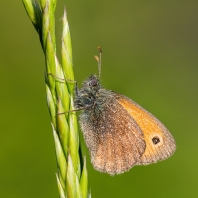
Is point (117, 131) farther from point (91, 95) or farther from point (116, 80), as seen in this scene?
point (116, 80)

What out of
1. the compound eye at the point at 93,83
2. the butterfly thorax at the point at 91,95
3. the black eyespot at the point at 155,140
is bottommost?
the black eyespot at the point at 155,140

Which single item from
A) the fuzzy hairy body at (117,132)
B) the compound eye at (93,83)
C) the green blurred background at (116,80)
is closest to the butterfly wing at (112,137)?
the fuzzy hairy body at (117,132)

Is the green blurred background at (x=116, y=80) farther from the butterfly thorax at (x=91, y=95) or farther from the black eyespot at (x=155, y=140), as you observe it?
the butterfly thorax at (x=91, y=95)

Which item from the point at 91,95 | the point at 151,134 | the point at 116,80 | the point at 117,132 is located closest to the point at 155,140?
the point at 151,134

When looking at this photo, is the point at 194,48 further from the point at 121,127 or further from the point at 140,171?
the point at 121,127

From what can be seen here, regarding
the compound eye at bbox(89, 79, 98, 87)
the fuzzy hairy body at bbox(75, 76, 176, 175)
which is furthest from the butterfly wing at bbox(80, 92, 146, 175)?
the compound eye at bbox(89, 79, 98, 87)

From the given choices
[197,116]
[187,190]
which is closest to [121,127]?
[187,190]
